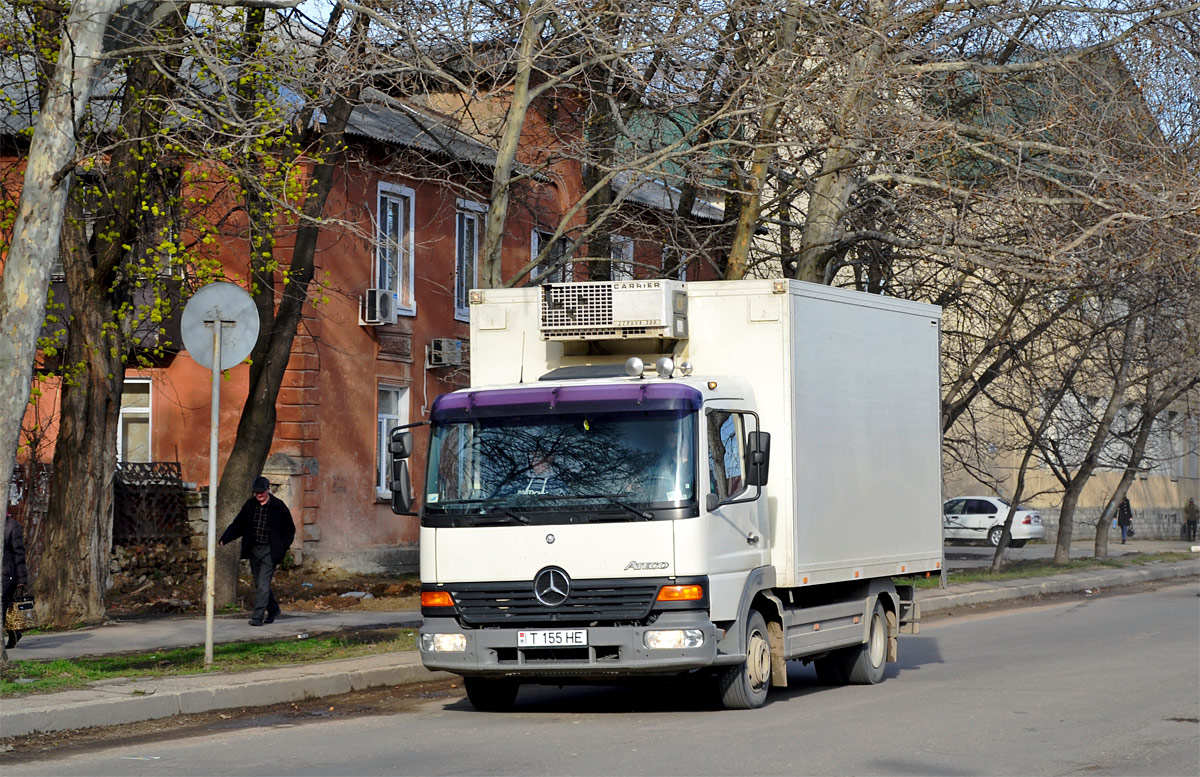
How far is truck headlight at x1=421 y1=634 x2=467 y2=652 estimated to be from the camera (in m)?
10.5

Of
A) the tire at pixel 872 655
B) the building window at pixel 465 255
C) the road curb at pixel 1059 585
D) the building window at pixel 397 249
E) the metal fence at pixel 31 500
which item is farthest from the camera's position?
the building window at pixel 465 255

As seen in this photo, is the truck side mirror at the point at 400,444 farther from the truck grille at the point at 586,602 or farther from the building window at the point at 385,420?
the building window at the point at 385,420

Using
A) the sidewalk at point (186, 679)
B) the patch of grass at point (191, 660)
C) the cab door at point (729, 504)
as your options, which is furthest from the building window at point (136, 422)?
the cab door at point (729, 504)

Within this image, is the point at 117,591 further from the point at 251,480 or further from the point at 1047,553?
the point at 1047,553

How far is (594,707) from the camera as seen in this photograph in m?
11.5

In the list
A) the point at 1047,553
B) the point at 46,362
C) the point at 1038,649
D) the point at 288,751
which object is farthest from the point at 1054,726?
the point at 1047,553

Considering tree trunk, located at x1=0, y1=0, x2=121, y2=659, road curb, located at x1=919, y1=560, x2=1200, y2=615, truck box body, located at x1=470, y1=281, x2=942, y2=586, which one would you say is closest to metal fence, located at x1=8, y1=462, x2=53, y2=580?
tree trunk, located at x1=0, y1=0, x2=121, y2=659

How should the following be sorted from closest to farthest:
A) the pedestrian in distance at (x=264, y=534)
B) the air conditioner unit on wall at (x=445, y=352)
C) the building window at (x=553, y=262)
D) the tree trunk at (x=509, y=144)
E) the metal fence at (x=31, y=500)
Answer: the tree trunk at (x=509, y=144)
the building window at (x=553, y=262)
the pedestrian in distance at (x=264, y=534)
the metal fence at (x=31, y=500)
the air conditioner unit on wall at (x=445, y=352)

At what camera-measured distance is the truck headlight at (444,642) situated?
34.6 ft

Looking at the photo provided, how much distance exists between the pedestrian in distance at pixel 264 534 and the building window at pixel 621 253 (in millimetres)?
5762

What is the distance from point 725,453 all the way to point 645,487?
70 cm

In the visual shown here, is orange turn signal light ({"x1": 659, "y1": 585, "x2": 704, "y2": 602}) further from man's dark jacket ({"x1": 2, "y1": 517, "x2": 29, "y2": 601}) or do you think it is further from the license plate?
man's dark jacket ({"x1": 2, "y1": 517, "x2": 29, "y2": 601})

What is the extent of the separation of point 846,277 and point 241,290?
17.6 m

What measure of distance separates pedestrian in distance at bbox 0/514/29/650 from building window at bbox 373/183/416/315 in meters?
14.5
